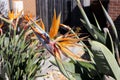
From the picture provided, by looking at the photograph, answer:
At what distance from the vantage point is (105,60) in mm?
1485

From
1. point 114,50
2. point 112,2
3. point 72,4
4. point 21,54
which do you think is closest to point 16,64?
point 21,54

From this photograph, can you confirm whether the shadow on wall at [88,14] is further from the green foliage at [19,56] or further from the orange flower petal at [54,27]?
the orange flower petal at [54,27]

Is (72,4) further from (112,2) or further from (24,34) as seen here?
(24,34)

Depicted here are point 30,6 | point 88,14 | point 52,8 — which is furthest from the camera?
point 52,8

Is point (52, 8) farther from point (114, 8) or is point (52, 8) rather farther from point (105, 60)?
point (105, 60)

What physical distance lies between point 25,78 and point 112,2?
4.14 m

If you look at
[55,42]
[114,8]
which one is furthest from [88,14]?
[55,42]

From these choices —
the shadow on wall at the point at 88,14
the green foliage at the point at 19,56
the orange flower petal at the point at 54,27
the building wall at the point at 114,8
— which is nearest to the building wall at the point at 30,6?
the shadow on wall at the point at 88,14

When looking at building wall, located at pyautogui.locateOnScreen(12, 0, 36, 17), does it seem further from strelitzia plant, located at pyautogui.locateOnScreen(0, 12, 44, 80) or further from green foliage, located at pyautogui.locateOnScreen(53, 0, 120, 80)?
green foliage, located at pyautogui.locateOnScreen(53, 0, 120, 80)

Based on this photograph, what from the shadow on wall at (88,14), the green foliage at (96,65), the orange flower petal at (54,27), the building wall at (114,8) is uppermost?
the orange flower petal at (54,27)

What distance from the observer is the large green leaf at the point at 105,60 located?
143 centimetres

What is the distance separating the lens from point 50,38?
1.55 m

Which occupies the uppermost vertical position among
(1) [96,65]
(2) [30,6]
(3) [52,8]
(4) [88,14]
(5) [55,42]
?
(5) [55,42]

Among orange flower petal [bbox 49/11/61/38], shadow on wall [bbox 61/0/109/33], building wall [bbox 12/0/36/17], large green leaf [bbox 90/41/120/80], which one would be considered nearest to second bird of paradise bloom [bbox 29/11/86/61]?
orange flower petal [bbox 49/11/61/38]
